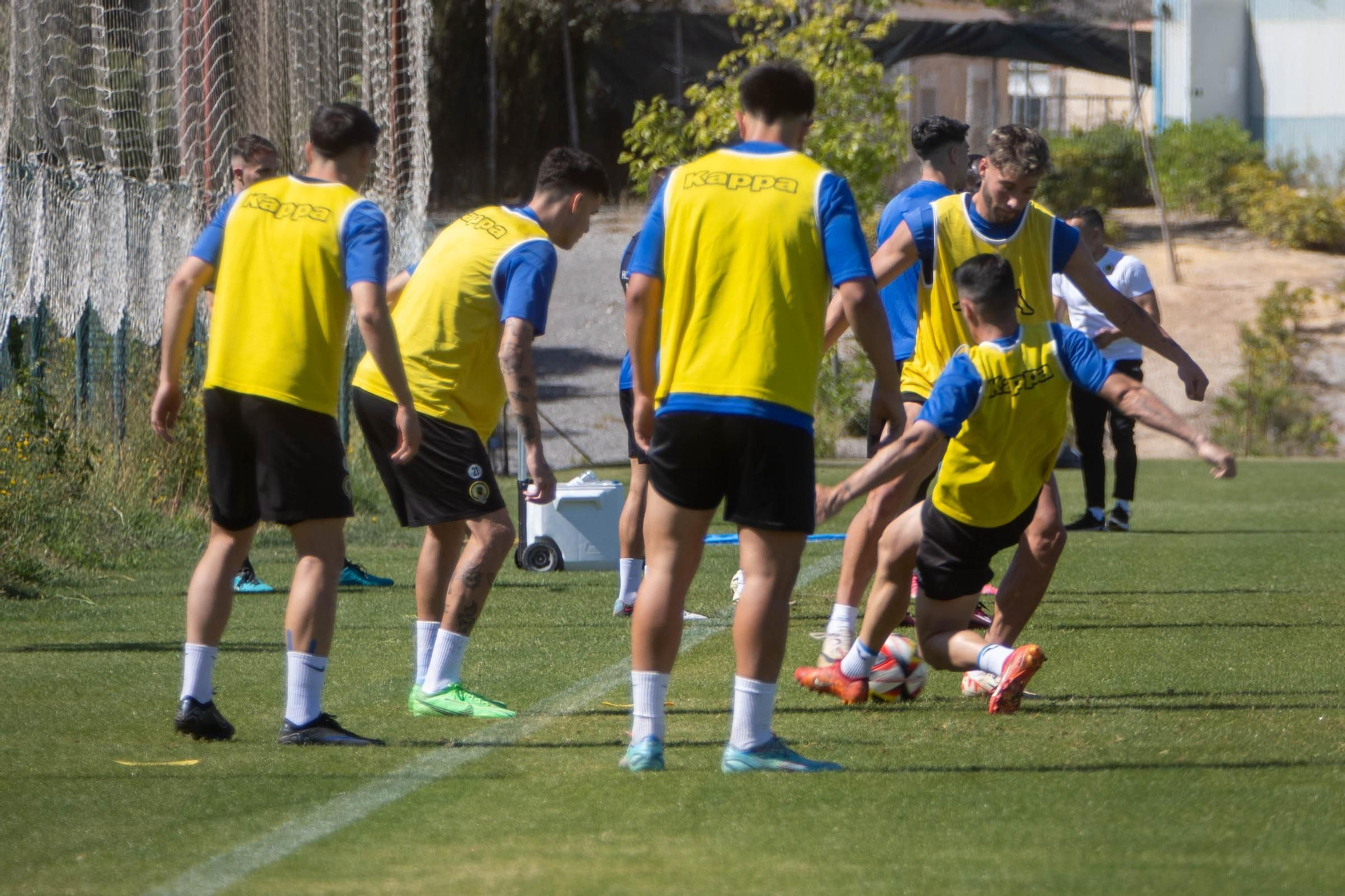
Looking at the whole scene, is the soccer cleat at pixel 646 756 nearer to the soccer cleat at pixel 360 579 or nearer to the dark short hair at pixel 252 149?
the dark short hair at pixel 252 149

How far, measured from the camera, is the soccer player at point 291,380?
17.1 feet

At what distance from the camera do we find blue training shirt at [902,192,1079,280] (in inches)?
256

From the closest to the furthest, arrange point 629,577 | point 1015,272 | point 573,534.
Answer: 1. point 1015,272
2. point 629,577
3. point 573,534

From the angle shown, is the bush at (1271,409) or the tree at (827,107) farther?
the bush at (1271,409)

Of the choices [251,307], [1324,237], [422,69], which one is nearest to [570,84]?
[1324,237]

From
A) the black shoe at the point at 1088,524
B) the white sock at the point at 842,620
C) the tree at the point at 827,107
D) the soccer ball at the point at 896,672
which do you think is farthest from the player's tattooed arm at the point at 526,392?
the tree at the point at 827,107

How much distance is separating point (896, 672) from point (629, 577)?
2.67m

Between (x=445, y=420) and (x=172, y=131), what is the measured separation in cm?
743

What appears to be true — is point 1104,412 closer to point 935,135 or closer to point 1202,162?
point 935,135

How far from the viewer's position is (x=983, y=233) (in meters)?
6.49

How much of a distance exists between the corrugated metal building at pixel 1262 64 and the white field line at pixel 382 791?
3414 cm

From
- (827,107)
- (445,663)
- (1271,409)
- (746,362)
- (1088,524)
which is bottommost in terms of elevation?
(1271,409)

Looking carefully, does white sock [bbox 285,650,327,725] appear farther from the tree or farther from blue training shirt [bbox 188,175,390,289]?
the tree

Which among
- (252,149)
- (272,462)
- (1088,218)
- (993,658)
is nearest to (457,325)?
(272,462)
